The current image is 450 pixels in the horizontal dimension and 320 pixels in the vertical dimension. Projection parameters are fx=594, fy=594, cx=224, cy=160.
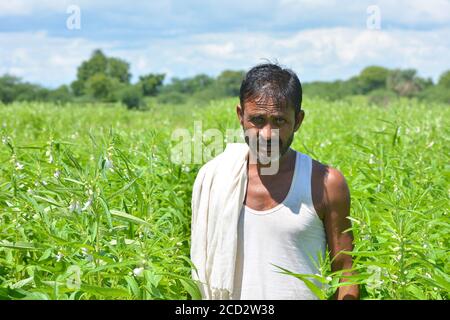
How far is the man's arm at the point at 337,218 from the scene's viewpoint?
6.35ft

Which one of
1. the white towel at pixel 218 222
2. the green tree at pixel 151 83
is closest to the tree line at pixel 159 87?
the green tree at pixel 151 83

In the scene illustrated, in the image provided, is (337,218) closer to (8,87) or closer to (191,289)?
(191,289)

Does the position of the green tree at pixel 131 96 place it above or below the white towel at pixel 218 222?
below

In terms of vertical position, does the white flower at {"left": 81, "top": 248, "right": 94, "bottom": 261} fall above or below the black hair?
below

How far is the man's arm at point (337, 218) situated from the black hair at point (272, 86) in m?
0.27

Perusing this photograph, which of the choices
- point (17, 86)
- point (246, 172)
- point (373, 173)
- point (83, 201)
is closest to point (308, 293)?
point (246, 172)

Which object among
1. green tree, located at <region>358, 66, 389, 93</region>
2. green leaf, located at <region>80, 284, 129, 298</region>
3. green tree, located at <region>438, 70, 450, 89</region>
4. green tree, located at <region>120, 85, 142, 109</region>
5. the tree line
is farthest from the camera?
green tree, located at <region>358, 66, 389, 93</region>

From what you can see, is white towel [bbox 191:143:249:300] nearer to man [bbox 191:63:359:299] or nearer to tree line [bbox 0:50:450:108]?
man [bbox 191:63:359:299]

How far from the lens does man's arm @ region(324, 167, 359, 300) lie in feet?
6.35

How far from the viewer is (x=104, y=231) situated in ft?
6.46

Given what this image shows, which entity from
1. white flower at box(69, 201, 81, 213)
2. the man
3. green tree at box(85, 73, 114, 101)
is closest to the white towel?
the man

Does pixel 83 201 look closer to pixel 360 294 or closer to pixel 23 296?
pixel 23 296

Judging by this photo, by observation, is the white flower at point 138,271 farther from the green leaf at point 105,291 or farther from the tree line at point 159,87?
the tree line at point 159,87

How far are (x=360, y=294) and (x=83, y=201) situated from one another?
983 millimetres
